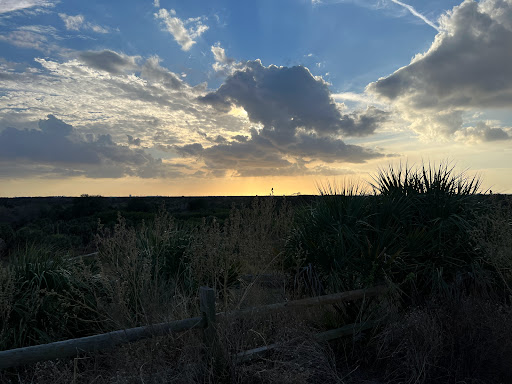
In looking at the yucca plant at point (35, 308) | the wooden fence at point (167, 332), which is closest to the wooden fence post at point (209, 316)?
the wooden fence at point (167, 332)

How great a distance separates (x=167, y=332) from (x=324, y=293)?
2.84 metres

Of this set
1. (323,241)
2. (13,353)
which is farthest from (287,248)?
(13,353)

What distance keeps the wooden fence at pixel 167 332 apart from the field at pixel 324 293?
12cm

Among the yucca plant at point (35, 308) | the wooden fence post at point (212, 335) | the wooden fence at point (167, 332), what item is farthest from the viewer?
the yucca plant at point (35, 308)

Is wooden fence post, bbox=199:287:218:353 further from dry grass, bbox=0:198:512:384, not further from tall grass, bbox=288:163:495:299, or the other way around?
tall grass, bbox=288:163:495:299

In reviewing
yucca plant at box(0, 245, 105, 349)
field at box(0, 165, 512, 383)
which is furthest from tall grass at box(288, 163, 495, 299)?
yucca plant at box(0, 245, 105, 349)

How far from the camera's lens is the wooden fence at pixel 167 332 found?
11.3ft

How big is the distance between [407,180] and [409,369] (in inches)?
138

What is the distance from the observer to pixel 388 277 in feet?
18.6

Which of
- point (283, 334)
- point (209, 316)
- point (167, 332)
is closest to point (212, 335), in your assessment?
point (209, 316)

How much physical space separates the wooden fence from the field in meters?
0.12

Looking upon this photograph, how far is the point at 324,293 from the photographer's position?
6.09 meters

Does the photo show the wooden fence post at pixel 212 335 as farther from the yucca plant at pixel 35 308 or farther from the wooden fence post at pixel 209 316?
the yucca plant at pixel 35 308

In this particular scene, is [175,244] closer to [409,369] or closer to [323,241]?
[323,241]
